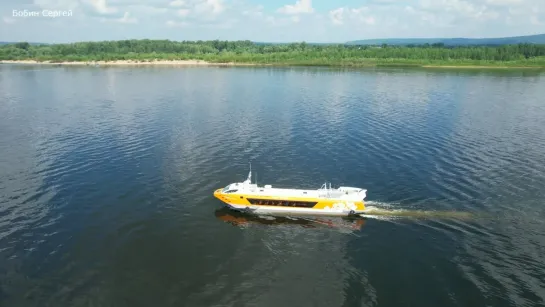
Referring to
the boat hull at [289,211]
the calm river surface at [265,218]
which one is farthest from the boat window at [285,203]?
the calm river surface at [265,218]

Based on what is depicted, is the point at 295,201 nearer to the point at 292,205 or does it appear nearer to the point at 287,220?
the point at 292,205

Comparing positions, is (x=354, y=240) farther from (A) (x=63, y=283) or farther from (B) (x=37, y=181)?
(B) (x=37, y=181)

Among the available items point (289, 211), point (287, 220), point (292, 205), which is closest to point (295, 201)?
point (292, 205)

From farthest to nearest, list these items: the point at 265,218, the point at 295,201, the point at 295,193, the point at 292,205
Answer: the point at 295,193 → the point at 265,218 → the point at 292,205 → the point at 295,201

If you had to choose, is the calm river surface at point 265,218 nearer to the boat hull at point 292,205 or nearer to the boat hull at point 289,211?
the boat hull at point 289,211

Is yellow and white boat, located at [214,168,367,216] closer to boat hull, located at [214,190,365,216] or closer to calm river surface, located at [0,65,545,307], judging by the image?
boat hull, located at [214,190,365,216]
